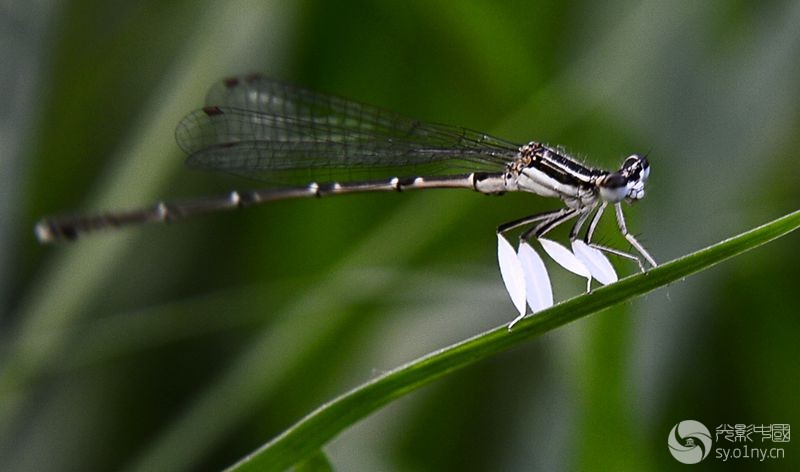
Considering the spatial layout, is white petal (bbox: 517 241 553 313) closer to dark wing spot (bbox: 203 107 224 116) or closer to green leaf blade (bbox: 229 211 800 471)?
green leaf blade (bbox: 229 211 800 471)

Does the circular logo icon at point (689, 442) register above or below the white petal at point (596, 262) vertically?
below

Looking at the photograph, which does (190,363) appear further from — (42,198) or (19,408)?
(42,198)

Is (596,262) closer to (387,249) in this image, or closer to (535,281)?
(535,281)

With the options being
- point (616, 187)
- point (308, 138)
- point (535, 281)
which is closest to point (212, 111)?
point (308, 138)

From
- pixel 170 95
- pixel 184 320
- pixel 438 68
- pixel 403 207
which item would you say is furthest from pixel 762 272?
pixel 170 95

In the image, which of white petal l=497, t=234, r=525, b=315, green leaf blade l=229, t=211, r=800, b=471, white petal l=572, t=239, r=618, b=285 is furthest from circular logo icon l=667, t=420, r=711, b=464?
green leaf blade l=229, t=211, r=800, b=471

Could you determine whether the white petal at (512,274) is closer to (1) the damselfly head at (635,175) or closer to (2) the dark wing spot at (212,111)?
(1) the damselfly head at (635,175)

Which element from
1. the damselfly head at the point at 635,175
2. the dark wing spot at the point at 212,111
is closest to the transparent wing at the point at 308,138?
the dark wing spot at the point at 212,111
